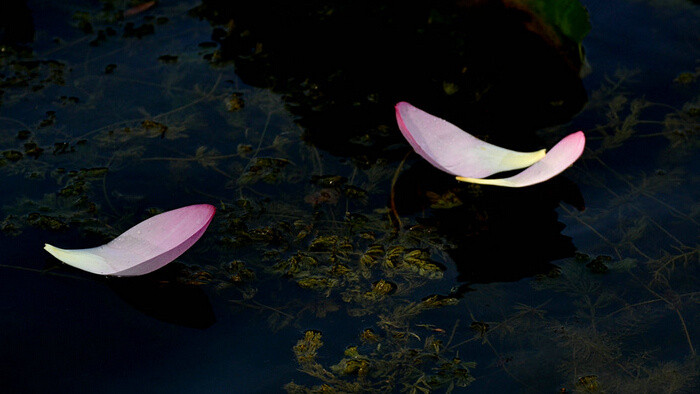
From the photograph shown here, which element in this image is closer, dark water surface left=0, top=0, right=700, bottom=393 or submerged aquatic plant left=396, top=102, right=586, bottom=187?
dark water surface left=0, top=0, right=700, bottom=393

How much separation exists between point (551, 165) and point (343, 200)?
357 millimetres

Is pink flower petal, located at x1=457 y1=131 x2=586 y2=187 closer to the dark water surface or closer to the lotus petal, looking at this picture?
the dark water surface

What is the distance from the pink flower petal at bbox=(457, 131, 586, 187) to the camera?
1106 millimetres

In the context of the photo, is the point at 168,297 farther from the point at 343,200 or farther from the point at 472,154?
the point at 472,154

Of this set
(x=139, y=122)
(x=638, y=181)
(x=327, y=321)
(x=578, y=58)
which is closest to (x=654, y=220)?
(x=638, y=181)

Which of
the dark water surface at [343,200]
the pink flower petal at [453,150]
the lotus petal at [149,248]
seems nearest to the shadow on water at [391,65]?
the dark water surface at [343,200]

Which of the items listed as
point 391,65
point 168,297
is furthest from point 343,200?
point 391,65

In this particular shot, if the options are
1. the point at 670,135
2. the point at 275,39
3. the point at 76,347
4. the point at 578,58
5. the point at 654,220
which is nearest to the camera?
the point at 76,347

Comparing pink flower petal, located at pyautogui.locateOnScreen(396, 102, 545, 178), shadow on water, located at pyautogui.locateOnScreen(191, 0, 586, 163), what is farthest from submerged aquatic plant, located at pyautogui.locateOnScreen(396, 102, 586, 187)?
shadow on water, located at pyautogui.locateOnScreen(191, 0, 586, 163)

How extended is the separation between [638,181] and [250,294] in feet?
2.35

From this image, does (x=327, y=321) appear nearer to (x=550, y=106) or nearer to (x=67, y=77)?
(x=550, y=106)

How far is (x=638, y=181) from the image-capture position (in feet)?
4.01

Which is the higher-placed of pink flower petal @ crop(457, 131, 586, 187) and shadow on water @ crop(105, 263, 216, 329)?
pink flower petal @ crop(457, 131, 586, 187)

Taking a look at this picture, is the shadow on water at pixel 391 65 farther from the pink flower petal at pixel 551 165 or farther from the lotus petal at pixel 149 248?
the lotus petal at pixel 149 248
